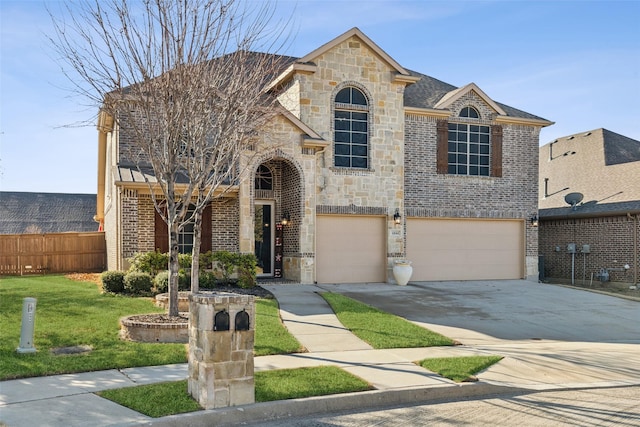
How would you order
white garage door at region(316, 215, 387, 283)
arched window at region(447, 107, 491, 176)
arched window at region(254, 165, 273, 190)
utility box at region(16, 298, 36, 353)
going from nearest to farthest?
utility box at region(16, 298, 36, 353)
white garage door at region(316, 215, 387, 283)
arched window at region(254, 165, 273, 190)
arched window at region(447, 107, 491, 176)

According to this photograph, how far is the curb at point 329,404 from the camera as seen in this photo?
6.15 meters

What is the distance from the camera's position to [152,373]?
7715mm

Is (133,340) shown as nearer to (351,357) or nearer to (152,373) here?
(152,373)

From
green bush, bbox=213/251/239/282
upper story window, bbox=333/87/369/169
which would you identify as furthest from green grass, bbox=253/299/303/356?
upper story window, bbox=333/87/369/169

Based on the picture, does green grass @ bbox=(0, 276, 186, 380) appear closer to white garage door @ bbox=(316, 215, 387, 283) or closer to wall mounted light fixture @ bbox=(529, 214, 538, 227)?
white garage door @ bbox=(316, 215, 387, 283)

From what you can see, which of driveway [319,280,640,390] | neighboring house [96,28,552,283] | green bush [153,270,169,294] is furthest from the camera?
neighboring house [96,28,552,283]

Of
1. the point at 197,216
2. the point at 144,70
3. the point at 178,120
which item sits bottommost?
the point at 197,216

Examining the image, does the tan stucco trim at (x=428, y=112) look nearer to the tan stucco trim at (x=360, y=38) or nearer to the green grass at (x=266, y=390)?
the tan stucco trim at (x=360, y=38)

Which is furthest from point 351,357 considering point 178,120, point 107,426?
point 178,120

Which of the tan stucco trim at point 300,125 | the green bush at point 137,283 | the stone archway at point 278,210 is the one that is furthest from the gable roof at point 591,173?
the green bush at point 137,283

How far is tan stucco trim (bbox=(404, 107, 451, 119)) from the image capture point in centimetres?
2003

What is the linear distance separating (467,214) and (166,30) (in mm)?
14014

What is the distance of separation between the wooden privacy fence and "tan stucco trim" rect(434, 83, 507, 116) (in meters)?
13.6

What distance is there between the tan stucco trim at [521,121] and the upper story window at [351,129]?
5.38 metres
